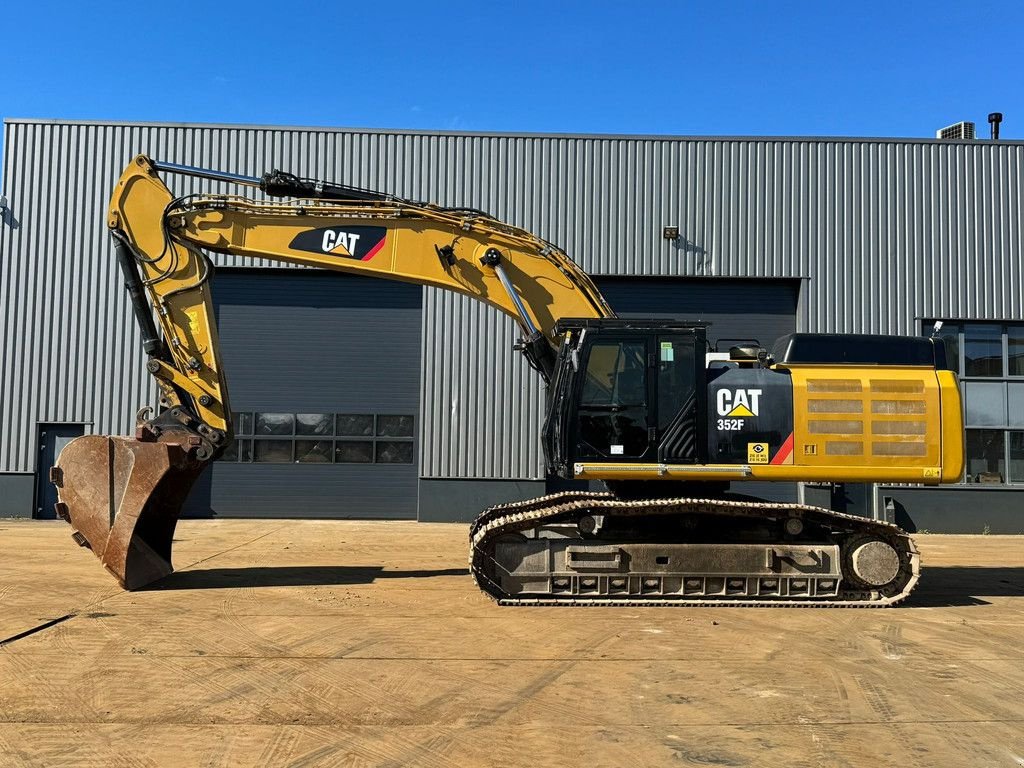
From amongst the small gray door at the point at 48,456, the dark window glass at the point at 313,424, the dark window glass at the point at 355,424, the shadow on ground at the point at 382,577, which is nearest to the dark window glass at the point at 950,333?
the shadow on ground at the point at 382,577

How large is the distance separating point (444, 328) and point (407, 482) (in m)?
3.59

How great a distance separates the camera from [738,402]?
28.8 ft

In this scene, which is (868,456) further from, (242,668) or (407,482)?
(407,482)

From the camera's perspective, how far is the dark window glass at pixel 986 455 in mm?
17781

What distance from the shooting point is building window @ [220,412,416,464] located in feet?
60.8

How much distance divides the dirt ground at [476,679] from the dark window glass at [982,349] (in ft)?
31.3

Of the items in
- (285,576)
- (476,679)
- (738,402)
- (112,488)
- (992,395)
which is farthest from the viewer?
(992,395)

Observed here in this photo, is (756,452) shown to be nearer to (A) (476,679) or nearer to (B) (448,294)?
(A) (476,679)

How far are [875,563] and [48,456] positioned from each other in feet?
55.8

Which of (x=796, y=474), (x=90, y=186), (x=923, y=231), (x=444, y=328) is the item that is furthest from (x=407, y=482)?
(x=923, y=231)

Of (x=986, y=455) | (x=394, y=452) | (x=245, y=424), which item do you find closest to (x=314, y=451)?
(x=245, y=424)

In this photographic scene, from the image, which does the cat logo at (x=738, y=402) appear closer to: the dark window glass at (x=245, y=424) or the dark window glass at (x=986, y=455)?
the dark window glass at (x=986, y=455)

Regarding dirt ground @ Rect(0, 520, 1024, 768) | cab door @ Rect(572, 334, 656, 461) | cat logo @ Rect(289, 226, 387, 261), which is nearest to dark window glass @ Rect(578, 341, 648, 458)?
cab door @ Rect(572, 334, 656, 461)

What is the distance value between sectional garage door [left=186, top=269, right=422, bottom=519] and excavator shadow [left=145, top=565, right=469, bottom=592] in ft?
23.5
